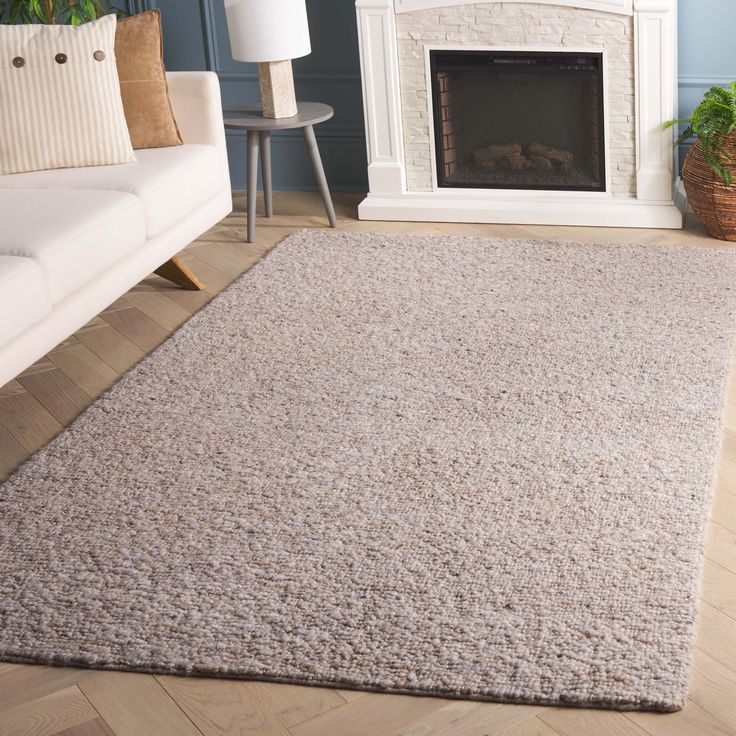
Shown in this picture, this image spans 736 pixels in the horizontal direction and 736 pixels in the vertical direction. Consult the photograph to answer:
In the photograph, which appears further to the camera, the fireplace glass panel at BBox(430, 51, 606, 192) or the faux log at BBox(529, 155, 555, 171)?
the faux log at BBox(529, 155, 555, 171)

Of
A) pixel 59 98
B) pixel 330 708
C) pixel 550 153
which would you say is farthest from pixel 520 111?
pixel 330 708

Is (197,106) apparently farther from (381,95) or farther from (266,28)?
(381,95)

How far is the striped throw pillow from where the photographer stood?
3197 millimetres

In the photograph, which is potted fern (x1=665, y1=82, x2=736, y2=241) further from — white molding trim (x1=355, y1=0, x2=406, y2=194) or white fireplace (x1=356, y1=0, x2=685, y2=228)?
white molding trim (x1=355, y1=0, x2=406, y2=194)

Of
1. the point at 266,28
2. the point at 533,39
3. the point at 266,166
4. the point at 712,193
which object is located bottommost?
the point at 712,193

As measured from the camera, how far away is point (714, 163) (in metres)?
3.54

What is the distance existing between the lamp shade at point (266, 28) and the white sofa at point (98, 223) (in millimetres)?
392

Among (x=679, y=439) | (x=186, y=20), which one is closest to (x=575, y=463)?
(x=679, y=439)

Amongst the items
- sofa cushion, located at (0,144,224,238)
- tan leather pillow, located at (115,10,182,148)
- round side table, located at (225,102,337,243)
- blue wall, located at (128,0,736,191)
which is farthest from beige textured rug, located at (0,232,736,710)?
blue wall, located at (128,0,736,191)

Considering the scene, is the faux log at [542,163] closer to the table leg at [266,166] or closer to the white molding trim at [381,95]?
the white molding trim at [381,95]

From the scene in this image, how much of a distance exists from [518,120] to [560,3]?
489mm

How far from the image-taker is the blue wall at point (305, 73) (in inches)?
175

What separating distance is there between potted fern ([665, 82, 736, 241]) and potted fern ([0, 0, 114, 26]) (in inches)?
93.5

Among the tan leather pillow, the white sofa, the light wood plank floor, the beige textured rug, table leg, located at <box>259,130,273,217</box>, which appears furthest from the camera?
table leg, located at <box>259,130,273,217</box>
